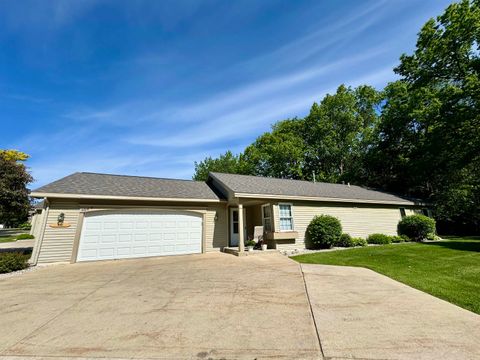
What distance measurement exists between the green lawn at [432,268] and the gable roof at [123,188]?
6.38 metres

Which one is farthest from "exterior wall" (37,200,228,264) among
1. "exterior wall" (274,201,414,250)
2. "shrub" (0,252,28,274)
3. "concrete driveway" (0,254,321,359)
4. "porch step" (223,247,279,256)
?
"exterior wall" (274,201,414,250)

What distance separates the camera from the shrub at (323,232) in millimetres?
12172

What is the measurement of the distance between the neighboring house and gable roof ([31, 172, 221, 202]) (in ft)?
0.11

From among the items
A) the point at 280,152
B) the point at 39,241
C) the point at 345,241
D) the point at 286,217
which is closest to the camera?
the point at 39,241

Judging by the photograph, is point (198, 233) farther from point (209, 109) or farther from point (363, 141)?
point (363, 141)

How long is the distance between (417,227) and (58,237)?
20.1m

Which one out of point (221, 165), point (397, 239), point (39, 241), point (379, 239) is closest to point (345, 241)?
point (379, 239)

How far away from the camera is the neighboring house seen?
370 inches

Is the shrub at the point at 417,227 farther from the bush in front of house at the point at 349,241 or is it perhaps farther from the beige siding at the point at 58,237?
the beige siding at the point at 58,237

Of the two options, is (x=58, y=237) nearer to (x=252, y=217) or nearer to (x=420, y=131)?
(x=252, y=217)

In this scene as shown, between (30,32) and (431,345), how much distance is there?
14526mm

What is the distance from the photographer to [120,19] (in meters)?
8.95

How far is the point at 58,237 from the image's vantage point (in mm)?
9266

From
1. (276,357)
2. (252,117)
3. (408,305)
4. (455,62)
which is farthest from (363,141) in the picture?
(276,357)
